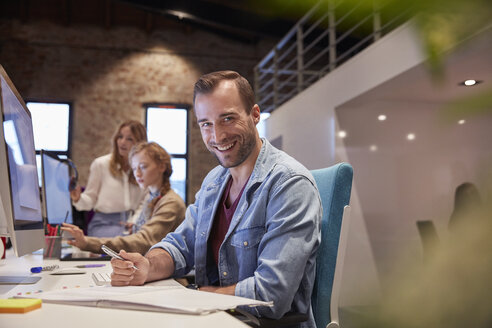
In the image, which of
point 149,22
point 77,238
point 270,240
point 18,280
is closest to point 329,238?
point 270,240

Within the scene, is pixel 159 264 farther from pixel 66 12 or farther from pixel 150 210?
pixel 66 12

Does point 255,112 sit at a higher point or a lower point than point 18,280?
higher

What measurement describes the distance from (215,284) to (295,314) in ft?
1.34

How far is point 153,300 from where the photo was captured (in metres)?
0.79

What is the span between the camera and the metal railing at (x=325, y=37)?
318 mm

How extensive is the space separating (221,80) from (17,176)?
25.0 inches

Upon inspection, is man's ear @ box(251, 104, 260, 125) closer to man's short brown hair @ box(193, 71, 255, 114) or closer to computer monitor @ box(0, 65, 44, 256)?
man's short brown hair @ box(193, 71, 255, 114)

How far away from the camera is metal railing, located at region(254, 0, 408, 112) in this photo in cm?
32

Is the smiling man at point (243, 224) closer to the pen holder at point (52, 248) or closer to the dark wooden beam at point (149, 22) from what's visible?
the pen holder at point (52, 248)

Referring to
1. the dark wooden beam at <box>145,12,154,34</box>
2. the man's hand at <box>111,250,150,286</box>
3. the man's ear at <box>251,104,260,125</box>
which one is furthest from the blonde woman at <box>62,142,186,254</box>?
the dark wooden beam at <box>145,12,154,34</box>

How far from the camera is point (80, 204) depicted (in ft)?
9.12

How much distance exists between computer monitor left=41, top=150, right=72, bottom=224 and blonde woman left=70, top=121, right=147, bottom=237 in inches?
13.4

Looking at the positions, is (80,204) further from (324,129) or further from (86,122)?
(86,122)

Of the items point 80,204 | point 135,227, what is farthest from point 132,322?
point 80,204
